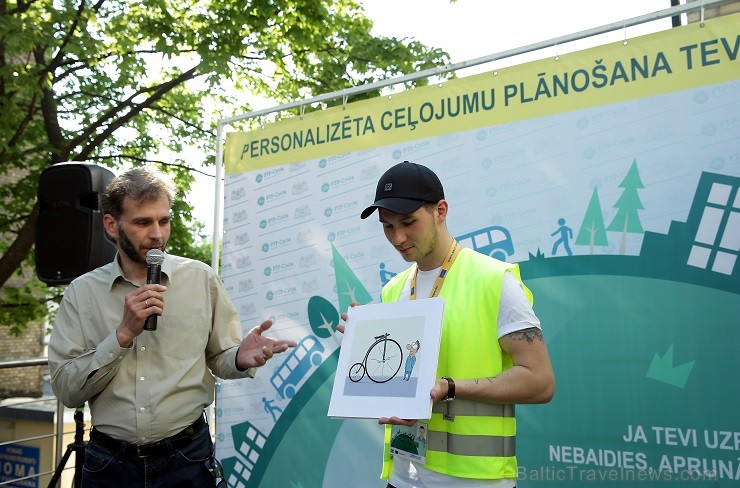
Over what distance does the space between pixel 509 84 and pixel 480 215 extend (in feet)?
2.33

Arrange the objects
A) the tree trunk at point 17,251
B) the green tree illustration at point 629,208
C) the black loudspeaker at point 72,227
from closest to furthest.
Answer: the green tree illustration at point 629,208, the black loudspeaker at point 72,227, the tree trunk at point 17,251

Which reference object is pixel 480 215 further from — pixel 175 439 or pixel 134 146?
pixel 134 146

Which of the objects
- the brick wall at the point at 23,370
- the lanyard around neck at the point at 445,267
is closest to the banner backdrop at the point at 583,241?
the lanyard around neck at the point at 445,267

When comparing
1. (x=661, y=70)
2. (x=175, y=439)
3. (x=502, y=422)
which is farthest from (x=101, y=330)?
(x=661, y=70)

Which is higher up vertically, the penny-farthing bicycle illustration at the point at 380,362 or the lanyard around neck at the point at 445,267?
the lanyard around neck at the point at 445,267

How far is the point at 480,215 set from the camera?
3691mm

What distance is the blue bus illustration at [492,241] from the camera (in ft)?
11.8

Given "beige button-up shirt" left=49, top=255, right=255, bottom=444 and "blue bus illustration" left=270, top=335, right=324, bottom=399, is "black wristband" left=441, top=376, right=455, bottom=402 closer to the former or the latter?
"beige button-up shirt" left=49, top=255, right=255, bottom=444

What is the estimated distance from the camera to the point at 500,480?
6.71 ft

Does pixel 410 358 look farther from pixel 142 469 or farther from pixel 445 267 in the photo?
pixel 142 469

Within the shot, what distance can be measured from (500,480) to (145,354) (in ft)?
4.47

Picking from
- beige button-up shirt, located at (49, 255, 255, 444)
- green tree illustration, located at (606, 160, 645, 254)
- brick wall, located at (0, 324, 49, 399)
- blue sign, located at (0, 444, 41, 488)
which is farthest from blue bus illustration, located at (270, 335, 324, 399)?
brick wall, located at (0, 324, 49, 399)

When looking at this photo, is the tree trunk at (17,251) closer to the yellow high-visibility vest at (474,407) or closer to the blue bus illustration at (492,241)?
the blue bus illustration at (492,241)

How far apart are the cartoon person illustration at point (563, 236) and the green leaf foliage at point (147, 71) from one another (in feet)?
13.0
